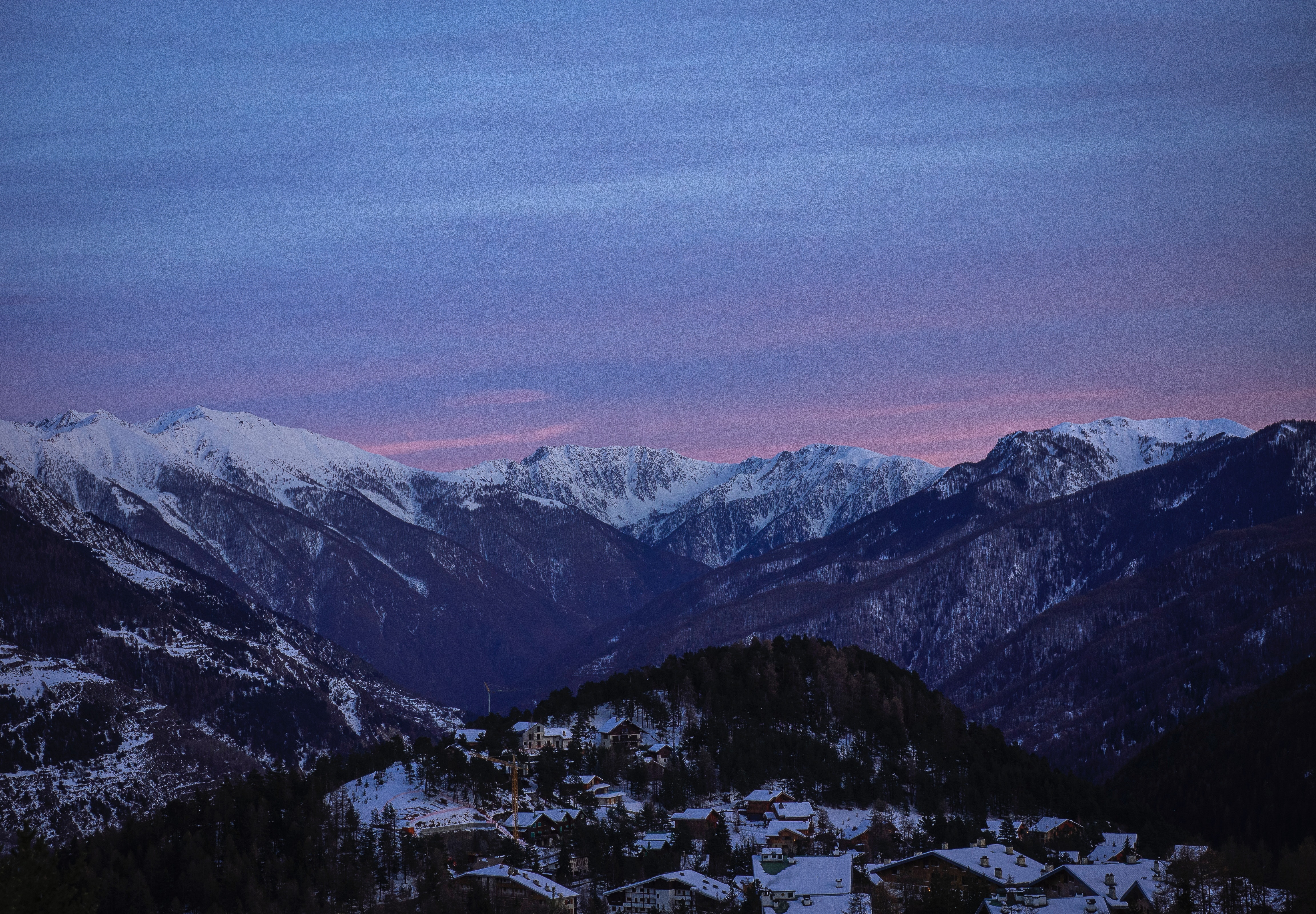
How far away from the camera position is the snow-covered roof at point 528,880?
13062cm

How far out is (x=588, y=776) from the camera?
172625 mm

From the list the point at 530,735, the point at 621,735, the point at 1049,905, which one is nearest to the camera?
the point at 1049,905

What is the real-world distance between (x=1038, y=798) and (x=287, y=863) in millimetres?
84693

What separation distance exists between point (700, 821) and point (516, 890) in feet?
97.3

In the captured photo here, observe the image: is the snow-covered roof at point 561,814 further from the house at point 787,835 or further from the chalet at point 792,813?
the chalet at point 792,813

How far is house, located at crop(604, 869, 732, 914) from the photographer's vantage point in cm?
13288

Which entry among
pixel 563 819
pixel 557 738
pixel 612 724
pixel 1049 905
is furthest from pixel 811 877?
pixel 612 724

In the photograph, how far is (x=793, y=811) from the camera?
530 feet

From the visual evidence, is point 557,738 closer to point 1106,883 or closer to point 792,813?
point 792,813

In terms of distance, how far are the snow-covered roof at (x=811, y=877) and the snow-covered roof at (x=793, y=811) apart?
680 inches

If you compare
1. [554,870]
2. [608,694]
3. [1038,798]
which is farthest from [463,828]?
[1038,798]

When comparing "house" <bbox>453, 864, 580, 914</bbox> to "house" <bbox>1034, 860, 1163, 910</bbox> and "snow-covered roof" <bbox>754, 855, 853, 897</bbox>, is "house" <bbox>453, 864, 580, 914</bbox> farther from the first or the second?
"house" <bbox>1034, 860, 1163, 910</bbox>

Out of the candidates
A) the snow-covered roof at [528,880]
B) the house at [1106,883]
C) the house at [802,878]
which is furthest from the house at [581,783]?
the house at [1106,883]

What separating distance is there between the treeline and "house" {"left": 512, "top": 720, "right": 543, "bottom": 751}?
2345mm
